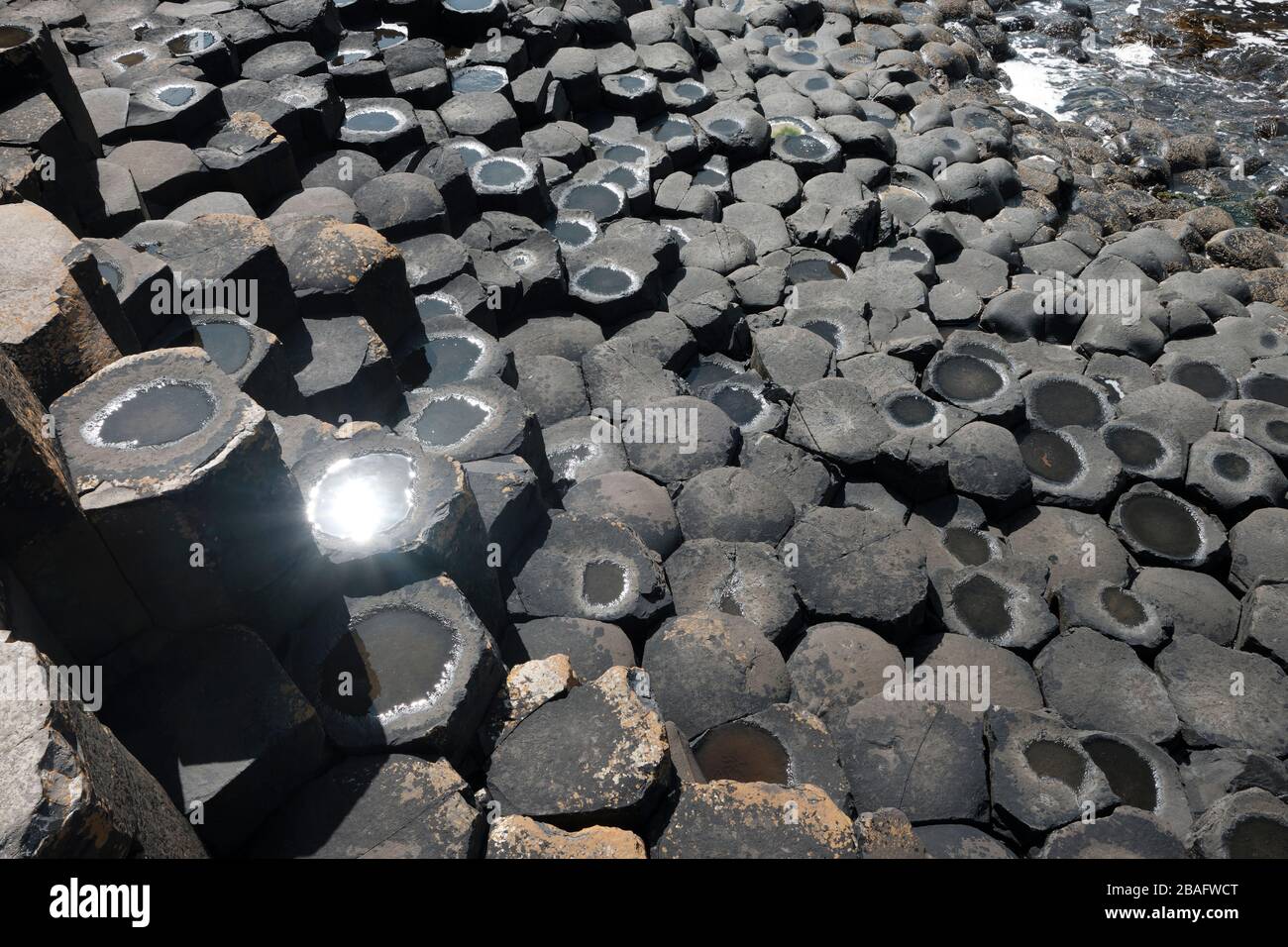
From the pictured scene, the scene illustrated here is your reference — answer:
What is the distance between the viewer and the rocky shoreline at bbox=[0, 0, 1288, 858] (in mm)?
4242

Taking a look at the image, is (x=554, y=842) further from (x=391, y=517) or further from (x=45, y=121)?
(x=45, y=121)

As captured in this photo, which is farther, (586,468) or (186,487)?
(586,468)

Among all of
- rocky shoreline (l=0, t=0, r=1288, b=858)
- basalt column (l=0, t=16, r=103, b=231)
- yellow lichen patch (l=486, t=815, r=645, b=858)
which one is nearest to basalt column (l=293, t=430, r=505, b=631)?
rocky shoreline (l=0, t=0, r=1288, b=858)

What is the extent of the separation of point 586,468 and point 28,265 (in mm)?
3875

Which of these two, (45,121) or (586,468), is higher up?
(45,121)

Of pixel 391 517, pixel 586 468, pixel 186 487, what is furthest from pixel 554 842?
pixel 586 468

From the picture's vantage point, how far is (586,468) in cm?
730

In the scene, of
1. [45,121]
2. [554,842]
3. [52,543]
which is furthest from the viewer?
[45,121]

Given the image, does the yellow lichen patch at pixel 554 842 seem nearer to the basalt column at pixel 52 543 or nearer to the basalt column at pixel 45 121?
the basalt column at pixel 52 543

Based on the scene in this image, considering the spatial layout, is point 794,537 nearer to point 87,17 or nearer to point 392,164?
point 392,164

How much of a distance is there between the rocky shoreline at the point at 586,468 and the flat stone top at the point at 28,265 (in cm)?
3

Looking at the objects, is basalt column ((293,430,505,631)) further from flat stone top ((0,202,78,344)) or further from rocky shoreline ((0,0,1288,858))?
flat stone top ((0,202,78,344))

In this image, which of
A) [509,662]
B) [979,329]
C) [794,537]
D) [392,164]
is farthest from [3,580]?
[979,329]
